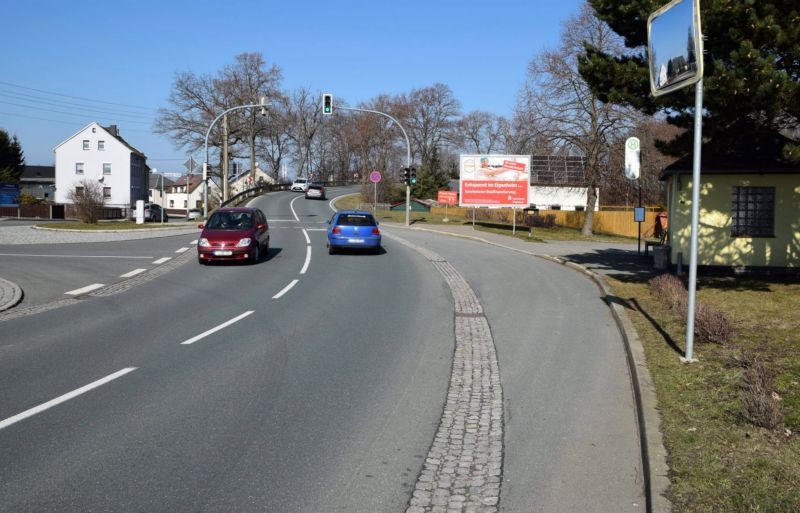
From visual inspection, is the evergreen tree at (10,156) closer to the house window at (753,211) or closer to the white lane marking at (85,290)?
the white lane marking at (85,290)

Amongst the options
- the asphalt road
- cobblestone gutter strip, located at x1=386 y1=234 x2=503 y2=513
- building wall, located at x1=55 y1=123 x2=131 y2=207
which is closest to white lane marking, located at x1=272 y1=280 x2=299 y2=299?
the asphalt road

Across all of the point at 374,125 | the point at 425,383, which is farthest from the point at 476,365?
the point at 374,125

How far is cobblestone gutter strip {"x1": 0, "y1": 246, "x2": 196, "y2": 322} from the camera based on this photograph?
12.5 meters

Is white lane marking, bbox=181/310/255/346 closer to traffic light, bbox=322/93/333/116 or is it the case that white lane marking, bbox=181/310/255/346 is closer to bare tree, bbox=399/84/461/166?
traffic light, bbox=322/93/333/116

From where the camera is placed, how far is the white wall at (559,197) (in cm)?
6025

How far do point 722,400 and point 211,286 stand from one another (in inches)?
473

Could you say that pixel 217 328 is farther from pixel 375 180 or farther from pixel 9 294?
pixel 375 180

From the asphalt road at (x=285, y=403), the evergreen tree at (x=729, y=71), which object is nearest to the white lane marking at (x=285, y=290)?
the asphalt road at (x=285, y=403)

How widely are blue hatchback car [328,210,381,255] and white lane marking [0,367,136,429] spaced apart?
15.6 metres

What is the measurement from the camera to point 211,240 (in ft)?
67.3

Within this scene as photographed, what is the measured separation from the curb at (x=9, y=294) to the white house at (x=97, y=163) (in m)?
78.7

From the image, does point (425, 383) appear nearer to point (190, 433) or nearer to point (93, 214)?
Result: point (190, 433)

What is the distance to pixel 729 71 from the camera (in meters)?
12.2

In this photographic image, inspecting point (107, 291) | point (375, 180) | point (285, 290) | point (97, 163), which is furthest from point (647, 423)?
point (97, 163)
